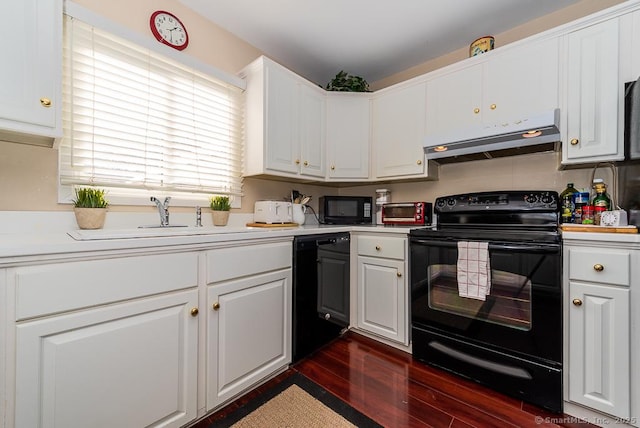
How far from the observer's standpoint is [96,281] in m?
0.97

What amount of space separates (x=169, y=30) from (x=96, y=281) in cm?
167

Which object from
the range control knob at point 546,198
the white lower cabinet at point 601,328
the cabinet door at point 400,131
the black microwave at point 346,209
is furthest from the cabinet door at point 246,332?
the range control knob at point 546,198

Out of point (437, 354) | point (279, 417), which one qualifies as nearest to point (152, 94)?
point (279, 417)

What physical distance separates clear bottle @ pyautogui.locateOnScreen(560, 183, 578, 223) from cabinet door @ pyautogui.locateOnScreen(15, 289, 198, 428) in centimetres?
222

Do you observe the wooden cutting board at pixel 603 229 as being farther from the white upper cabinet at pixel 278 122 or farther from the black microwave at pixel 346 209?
the white upper cabinet at pixel 278 122

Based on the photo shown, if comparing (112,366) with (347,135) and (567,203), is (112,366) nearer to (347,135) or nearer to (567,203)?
(347,135)

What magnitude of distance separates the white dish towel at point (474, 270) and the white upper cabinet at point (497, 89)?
3.02 ft

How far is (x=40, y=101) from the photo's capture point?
3.51 ft

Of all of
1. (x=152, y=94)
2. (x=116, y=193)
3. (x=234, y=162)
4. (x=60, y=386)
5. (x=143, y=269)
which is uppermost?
(x=152, y=94)

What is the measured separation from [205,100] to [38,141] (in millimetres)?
974

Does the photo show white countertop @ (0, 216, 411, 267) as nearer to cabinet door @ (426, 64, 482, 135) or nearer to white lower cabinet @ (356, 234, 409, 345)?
white lower cabinet @ (356, 234, 409, 345)

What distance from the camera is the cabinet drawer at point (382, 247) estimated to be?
1.97 m

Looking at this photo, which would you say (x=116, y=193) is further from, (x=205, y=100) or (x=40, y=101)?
(x=205, y=100)

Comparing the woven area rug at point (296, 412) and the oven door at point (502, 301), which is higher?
the oven door at point (502, 301)
